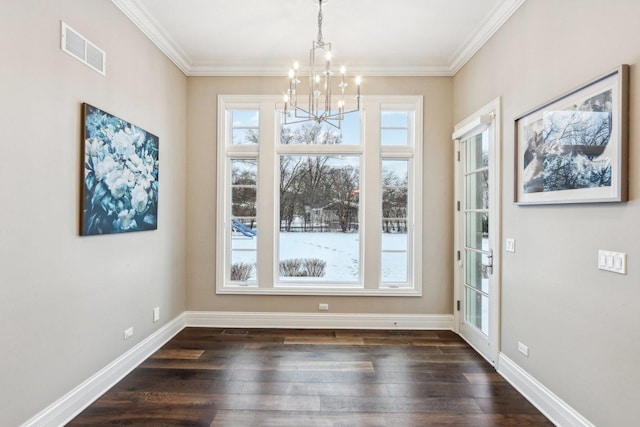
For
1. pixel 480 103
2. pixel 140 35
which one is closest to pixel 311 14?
pixel 140 35

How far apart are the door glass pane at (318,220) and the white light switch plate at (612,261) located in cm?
256

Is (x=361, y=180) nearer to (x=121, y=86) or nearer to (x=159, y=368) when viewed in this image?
(x=121, y=86)

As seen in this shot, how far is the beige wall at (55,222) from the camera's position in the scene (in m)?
1.85

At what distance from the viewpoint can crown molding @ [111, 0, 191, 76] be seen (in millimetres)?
2850

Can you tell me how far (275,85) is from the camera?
13.6ft

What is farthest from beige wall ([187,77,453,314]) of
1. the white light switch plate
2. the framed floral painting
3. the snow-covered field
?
the white light switch plate

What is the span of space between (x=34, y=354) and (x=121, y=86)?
2069mm

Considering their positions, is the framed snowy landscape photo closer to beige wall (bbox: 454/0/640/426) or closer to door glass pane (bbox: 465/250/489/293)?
beige wall (bbox: 454/0/640/426)

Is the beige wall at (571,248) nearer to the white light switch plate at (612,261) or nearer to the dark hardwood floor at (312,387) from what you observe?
the white light switch plate at (612,261)

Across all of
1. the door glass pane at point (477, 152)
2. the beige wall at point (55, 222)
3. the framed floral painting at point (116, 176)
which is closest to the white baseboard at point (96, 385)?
the beige wall at point (55, 222)

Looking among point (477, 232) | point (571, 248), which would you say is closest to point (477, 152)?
point (477, 232)

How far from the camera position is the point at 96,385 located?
100 inches

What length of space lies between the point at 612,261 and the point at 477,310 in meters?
1.87

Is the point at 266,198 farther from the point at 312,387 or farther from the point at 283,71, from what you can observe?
the point at 312,387
